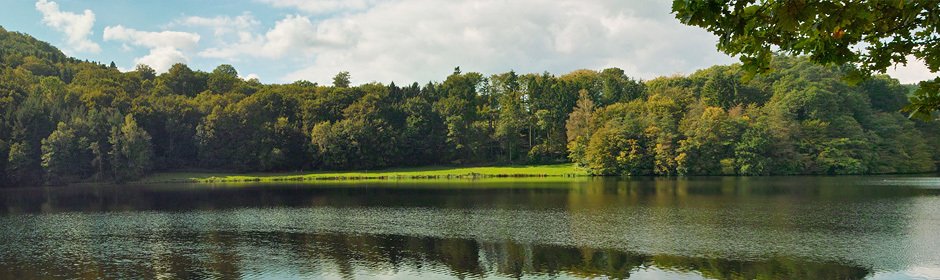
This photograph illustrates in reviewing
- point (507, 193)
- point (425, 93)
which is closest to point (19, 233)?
point (507, 193)

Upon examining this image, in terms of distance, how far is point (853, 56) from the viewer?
7.37 m

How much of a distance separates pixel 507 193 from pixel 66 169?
216 feet

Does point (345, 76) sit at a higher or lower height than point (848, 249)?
higher

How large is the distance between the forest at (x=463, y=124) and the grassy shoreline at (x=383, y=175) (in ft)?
9.06

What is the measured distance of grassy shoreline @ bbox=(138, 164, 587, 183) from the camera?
8238 centimetres

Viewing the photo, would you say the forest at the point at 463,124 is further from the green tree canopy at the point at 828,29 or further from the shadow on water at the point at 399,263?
the green tree canopy at the point at 828,29

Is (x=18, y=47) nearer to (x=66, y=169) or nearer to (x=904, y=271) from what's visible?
(x=66, y=169)

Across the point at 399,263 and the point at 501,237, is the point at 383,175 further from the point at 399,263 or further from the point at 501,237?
the point at 399,263

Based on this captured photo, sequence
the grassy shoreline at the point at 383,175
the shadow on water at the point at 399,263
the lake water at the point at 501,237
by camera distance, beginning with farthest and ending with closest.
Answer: the grassy shoreline at the point at 383,175
the lake water at the point at 501,237
the shadow on water at the point at 399,263

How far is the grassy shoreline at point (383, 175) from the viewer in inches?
3243

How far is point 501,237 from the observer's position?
96.2ft

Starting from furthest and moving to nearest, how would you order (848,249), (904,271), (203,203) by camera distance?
(203,203), (848,249), (904,271)

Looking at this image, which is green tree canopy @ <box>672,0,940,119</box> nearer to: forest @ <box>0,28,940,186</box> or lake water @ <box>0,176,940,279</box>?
lake water @ <box>0,176,940,279</box>

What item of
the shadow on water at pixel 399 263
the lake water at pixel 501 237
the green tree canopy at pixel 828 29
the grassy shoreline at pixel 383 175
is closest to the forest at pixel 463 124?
the grassy shoreline at pixel 383 175
